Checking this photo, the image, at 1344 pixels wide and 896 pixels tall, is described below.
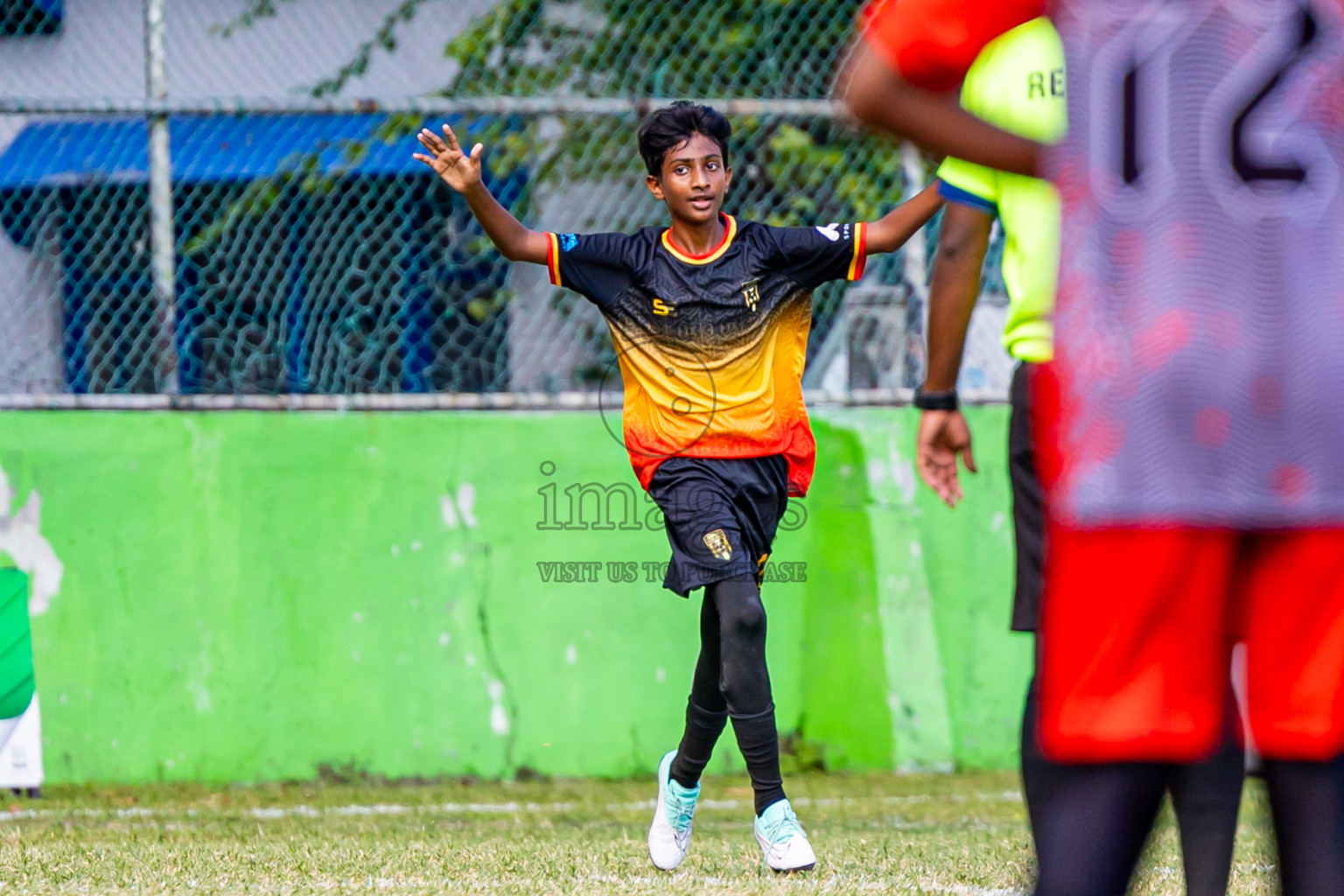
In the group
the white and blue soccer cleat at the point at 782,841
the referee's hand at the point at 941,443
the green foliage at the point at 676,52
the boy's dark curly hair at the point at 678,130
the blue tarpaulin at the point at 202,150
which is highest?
the green foliage at the point at 676,52

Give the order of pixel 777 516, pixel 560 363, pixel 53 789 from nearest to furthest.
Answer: pixel 777 516 → pixel 53 789 → pixel 560 363

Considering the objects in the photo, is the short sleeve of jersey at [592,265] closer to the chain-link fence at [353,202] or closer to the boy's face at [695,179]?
the boy's face at [695,179]

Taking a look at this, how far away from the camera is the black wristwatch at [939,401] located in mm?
2541

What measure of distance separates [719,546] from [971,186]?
1.75 meters

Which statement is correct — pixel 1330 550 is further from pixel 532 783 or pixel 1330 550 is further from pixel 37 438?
pixel 37 438

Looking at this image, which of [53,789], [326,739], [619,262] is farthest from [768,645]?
[53,789]

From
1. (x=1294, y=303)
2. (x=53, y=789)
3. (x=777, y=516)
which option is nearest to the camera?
(x=1294, y=303)

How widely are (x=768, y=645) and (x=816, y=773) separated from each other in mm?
487

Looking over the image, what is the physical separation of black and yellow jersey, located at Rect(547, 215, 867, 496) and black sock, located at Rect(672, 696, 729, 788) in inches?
25.4

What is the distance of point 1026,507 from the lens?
9.27 ft

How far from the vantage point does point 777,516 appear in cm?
455

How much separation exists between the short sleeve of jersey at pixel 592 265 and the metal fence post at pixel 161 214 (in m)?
2.15

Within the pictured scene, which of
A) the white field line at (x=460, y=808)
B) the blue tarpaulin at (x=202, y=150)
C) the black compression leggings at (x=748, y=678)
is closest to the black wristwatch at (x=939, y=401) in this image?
the black compression leggings at (x=748, y=678)

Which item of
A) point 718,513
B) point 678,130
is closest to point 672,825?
point 718,513
